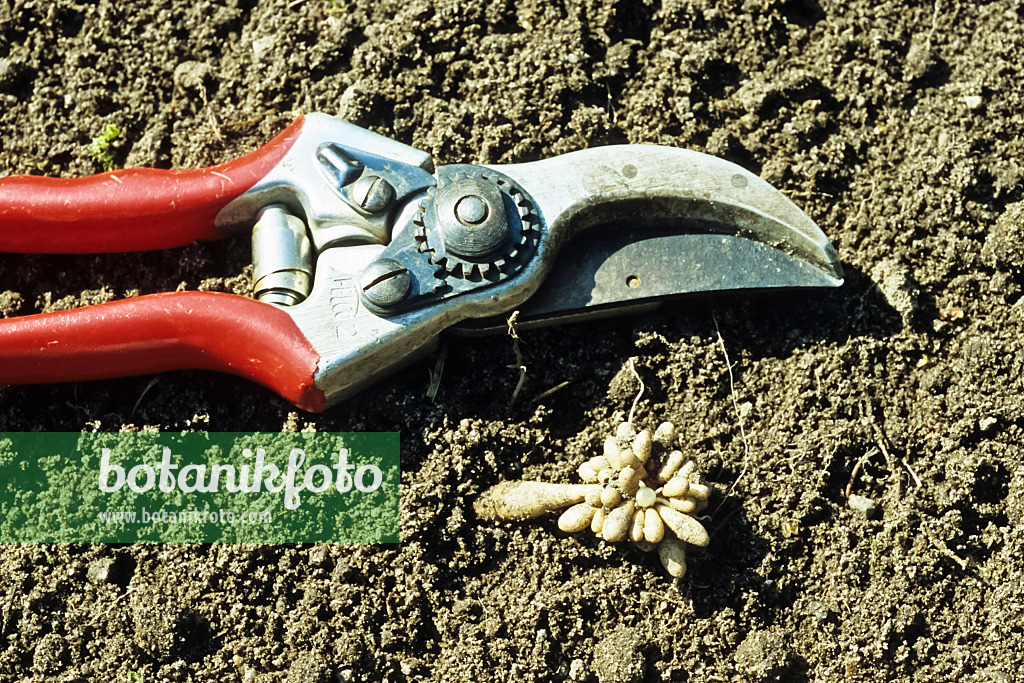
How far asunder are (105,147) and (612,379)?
156 cm

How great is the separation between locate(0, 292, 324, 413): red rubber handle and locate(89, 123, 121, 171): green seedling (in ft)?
2.02

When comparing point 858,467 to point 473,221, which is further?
point 858,467

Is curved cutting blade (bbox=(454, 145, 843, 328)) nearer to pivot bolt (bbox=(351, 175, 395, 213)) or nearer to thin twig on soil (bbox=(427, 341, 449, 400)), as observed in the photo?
thin twig on soil (bbox=(427, 341, 449, 400))

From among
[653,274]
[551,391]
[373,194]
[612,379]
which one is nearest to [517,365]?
[551,391]

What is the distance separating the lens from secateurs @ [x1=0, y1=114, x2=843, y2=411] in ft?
7.11

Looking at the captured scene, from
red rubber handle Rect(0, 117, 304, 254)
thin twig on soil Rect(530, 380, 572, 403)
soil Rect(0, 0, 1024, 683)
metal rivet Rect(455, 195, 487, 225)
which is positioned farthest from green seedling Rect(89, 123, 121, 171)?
thin twig on soil Rect(530, 380, 572, 403)

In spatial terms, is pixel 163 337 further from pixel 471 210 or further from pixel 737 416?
pixel 737 416

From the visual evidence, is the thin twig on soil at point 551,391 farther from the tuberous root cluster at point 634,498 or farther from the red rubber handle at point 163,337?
the red rubber handle at point 163,337

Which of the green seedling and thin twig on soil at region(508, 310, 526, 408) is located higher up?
the green seedling

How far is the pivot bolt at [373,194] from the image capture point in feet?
7.29

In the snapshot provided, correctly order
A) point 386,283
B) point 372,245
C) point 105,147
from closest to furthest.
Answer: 1. point 386,283
2. point 372,245
3. point 105,147

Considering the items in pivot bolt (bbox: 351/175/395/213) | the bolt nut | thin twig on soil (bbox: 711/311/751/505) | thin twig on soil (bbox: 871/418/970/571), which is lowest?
thin twig on soil (bbox: 871/418/970/571)

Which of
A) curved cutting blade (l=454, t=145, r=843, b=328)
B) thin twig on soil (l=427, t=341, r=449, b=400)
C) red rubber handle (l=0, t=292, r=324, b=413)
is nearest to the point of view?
red rubber handle (l=0, t=292, r=324, b=413)

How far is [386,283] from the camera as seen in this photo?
2158mm
